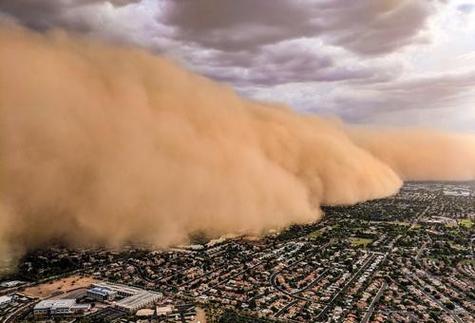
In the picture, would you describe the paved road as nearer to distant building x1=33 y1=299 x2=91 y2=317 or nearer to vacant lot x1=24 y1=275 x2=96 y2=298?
distant building x1=33 y1=299 x2=91 y2=317

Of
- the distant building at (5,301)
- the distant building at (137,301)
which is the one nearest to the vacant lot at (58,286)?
the distant building at (5,301)

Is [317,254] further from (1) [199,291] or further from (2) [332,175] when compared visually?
(2) [332,175]

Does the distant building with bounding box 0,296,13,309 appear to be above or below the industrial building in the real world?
above

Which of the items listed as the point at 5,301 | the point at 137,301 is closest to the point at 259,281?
the point at 137,301

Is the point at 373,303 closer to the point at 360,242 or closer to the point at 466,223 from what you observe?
the point at 360,242

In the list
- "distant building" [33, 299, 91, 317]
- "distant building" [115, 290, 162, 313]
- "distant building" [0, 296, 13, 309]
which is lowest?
"distant building" [115, 290, 162, 313]

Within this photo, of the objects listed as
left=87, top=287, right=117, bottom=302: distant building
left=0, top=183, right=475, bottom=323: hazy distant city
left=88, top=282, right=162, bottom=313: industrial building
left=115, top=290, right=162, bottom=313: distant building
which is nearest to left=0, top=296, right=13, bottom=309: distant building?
left=0, top=183, right=475, bottom=323: hazy distant city
